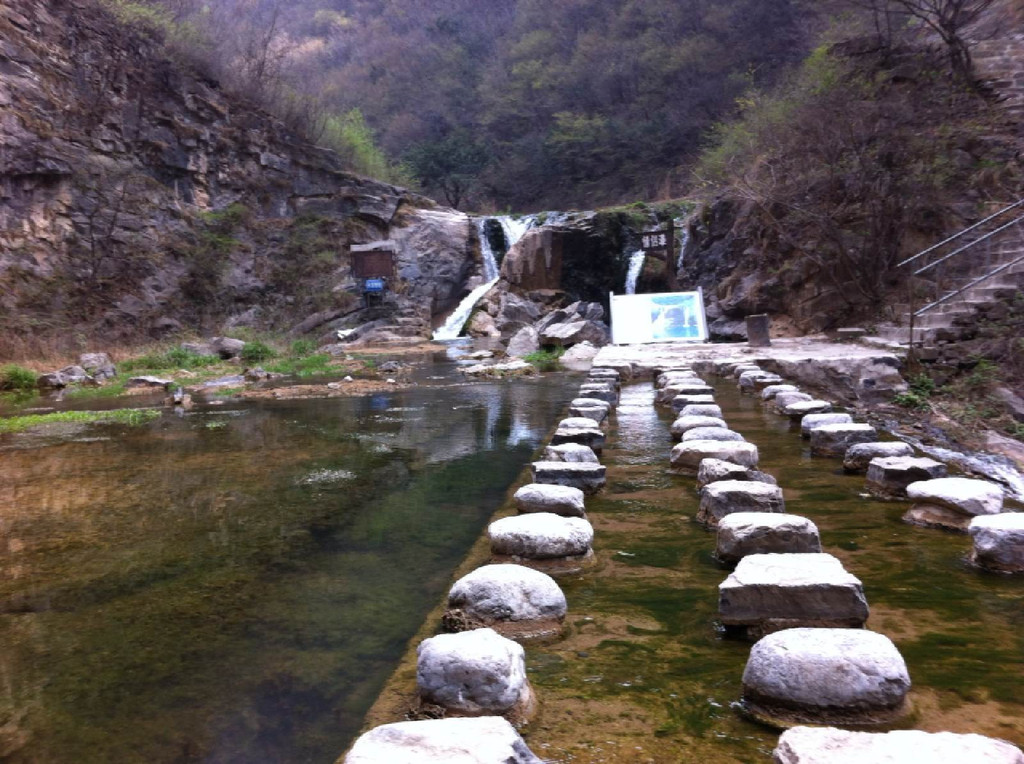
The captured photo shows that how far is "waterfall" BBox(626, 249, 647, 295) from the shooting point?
67.6 feet

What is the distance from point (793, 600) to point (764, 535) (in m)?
0.48

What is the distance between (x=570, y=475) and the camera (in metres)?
3.34

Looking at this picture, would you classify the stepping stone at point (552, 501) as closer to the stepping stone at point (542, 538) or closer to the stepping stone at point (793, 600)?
the stepping stone at point (542, 538)

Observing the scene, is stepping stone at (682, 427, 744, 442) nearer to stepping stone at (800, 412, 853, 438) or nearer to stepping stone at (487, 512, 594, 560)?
stepping stone at (800, 412, 853, 438)

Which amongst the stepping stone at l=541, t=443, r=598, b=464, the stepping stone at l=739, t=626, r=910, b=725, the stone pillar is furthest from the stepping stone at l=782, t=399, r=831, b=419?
the stone pillar

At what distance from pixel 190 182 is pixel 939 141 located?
782 inches

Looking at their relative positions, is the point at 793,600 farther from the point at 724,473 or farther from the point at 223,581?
the point at 223,581

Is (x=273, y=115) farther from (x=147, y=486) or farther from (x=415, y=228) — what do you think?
(x=147, y=486)

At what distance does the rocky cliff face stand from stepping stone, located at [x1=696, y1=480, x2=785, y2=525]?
17.0m

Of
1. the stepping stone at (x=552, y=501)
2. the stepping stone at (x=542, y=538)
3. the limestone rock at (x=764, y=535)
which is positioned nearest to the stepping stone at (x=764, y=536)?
the limestone rock at (x=764, y=535)

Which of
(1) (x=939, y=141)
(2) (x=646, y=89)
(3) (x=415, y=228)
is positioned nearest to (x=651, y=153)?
(2) (x=646, y=89)

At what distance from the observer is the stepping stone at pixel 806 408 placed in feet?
15.6

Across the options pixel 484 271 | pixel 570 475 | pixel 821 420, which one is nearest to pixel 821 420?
pixel 821 420

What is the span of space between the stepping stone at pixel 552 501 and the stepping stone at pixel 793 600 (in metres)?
0.91
